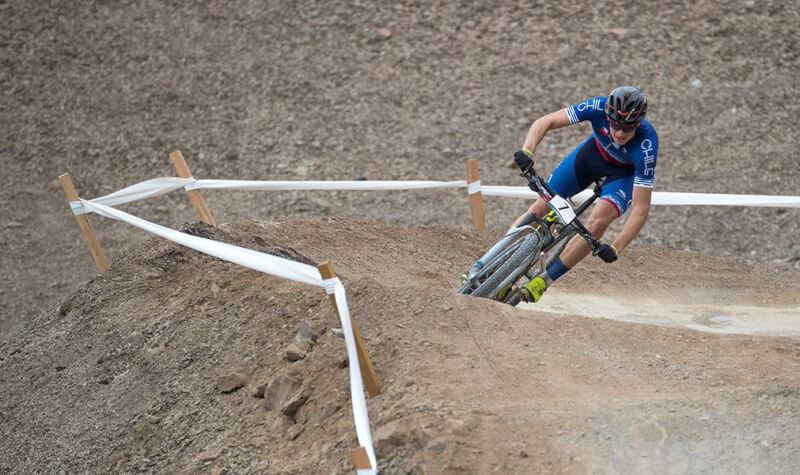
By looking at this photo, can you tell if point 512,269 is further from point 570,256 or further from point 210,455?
point 210,455

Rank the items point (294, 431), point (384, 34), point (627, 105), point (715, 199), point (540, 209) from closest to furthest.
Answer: point (294, 431)
point (627, 105)
point (540, 209)
point (715, 199)
point (384, 34)

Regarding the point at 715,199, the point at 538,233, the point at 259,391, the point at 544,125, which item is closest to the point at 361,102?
the point at 715,199

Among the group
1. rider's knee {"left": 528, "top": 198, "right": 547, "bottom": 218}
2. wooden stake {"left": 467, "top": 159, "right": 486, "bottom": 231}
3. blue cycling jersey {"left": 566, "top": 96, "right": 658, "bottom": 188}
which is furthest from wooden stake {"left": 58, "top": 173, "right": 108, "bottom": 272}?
blue cycling jersey {"left": 566, "top": 96, "right": 658, "bottom": 188}

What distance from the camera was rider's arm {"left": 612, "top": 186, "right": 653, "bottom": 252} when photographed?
745cm

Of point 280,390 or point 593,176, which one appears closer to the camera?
point 280,390

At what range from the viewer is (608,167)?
26.9ft

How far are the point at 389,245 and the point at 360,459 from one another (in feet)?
16.1

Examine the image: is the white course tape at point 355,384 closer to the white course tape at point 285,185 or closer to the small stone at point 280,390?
the small stone at point 280,390

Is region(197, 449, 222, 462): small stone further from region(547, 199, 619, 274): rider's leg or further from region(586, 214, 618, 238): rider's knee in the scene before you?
region(586, 214, 618, 238): rider's knee

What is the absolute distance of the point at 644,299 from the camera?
1008 centimetres

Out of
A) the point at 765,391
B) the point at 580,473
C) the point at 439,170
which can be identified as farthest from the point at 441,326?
the point at 439,170

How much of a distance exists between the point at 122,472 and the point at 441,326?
256 centimetres

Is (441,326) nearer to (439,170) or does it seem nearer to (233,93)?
(439,170)

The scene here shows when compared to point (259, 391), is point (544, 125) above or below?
above
